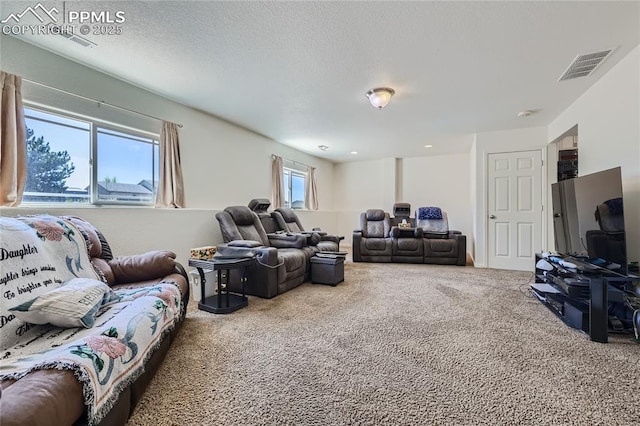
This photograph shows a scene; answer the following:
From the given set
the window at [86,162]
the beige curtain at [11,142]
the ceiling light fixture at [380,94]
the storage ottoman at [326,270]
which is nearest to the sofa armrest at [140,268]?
the beige curtain at [11,142]

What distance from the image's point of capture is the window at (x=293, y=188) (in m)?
6.11

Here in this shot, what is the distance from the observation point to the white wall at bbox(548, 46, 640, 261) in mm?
2312

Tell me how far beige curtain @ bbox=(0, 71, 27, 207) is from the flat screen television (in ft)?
15.3

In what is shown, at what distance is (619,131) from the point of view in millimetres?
2508

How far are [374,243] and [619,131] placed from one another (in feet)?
12.1

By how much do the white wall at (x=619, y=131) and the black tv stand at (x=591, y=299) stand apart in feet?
1.52

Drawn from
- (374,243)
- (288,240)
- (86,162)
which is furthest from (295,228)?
(86,162)

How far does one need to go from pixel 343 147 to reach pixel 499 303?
415 cm

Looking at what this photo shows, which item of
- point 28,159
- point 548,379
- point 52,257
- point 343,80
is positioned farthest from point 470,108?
point 28,159

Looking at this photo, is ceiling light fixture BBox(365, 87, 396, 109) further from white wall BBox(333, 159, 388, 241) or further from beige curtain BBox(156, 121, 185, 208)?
white wall BBox(333, 159, 388, 241)

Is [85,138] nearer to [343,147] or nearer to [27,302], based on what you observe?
[27,302]

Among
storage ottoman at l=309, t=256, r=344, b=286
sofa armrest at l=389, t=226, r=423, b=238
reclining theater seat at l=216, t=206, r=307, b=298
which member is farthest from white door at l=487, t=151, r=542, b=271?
reclining theater seat at l=216, t=206, r=307, b=298

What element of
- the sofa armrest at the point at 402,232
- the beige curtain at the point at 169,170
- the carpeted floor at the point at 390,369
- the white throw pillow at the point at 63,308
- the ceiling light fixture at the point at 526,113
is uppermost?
the ceiling light fixture at the point at 526,113

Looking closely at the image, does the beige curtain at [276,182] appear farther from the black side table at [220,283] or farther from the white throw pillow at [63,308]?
the white throw pillow at [63,308]
